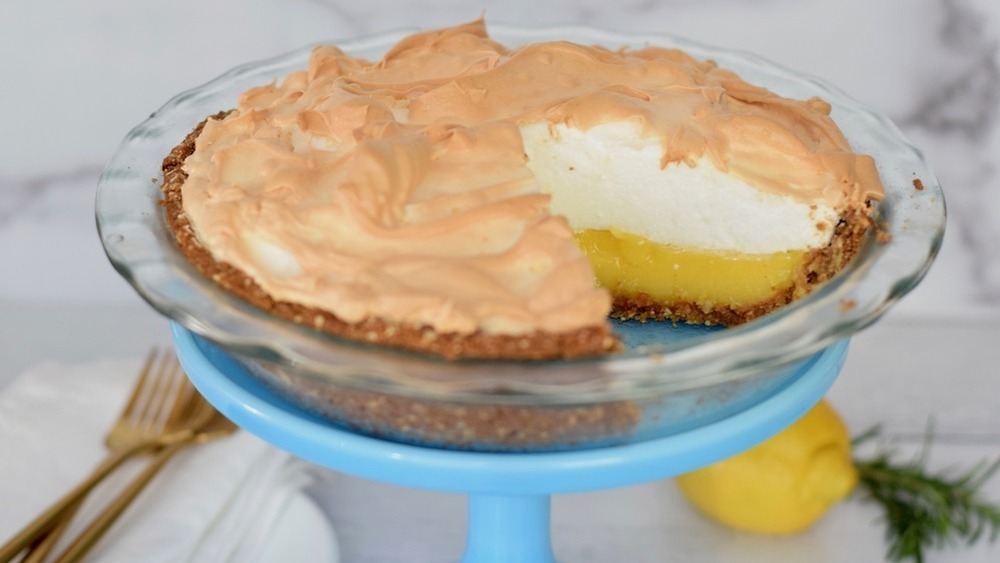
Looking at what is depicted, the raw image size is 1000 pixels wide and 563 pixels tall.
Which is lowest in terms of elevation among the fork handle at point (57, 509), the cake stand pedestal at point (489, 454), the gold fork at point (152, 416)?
the gold fork at point (152, 416)

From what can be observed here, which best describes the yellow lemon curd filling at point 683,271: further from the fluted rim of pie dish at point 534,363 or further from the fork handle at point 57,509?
the fork handle at point 57,509

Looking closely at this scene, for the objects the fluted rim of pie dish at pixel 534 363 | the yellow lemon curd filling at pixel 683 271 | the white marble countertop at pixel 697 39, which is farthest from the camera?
the white marble countertop at pixel 697 39

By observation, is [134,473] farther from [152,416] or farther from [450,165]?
[450,165]

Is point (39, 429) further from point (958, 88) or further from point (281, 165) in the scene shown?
point (958, 88)

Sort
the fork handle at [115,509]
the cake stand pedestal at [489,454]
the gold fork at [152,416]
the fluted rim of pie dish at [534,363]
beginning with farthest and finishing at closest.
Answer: the gold fork at [152,416] → the fork handle at [115,509] → the cake stand pedestal at [489,454] → the fluted rim of pie dish at [534,363]

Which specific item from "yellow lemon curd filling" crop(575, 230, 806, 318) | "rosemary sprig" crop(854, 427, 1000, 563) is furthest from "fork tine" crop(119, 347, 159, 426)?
"rosemary sprig" crop(854, 427, 1000, 563)

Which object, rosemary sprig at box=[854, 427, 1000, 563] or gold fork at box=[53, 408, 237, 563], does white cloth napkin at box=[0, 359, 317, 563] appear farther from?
rosemary sprig at box=[854, 427, 1000, 563]

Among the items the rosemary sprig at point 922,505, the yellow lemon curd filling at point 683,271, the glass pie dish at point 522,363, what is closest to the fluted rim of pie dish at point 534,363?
the glass pie dish at point 522,363
